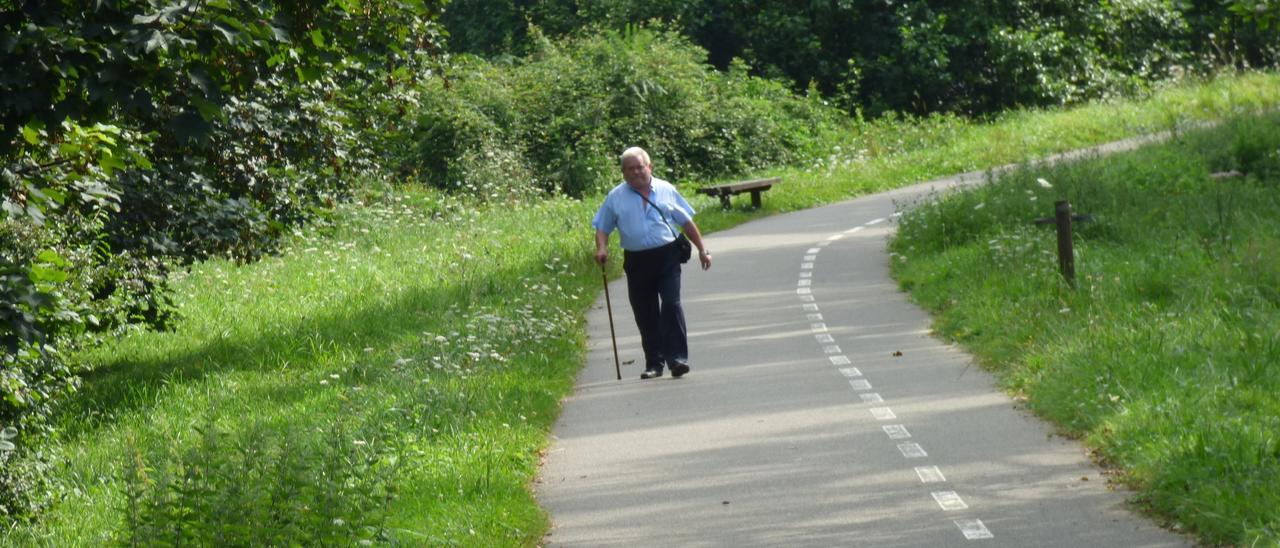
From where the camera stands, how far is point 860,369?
1305cm

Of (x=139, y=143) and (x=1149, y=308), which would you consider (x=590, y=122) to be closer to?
(x=1149, y=308)

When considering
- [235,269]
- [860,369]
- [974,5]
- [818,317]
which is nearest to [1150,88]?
[974,5]

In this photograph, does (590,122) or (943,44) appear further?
(943,44)

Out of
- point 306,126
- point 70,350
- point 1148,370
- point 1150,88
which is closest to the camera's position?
point 1148,370

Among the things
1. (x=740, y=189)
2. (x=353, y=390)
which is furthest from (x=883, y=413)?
(x=740, y=189)

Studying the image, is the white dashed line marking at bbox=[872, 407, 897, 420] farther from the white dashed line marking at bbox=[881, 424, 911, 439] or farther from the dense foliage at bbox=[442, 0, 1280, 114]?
the dense foliage at bbox=[442, 0, 1280, 114]

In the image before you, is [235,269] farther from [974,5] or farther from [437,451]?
[974,5]

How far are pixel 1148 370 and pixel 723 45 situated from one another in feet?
134

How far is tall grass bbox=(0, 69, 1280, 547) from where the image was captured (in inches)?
285

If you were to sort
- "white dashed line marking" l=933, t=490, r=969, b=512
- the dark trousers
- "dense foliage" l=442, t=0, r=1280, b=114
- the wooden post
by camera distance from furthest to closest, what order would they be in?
1. "dense foliage" l=442, t=0, r=1280, b=114
2. the wooden post
3. the dark trousers
4. "white dashed line marking" l=933, t=490, r=969, b=512

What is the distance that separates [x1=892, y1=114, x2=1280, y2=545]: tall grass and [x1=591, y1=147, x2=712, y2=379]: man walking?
7.77ft

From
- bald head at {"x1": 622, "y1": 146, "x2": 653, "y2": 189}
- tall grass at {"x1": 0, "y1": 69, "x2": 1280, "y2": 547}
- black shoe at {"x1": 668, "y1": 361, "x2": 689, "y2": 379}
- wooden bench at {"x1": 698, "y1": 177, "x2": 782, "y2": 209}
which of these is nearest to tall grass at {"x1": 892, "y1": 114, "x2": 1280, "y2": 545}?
tall grass at {"x1": 0, "y1": 69, "x2": 1280, "y2": 547}

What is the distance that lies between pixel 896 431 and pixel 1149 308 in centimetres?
380

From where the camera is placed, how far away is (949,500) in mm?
8430
